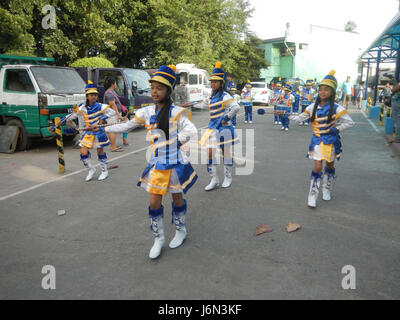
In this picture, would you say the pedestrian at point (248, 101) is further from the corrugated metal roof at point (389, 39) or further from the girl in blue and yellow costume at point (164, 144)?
the girl in blue and yellow costume at point (164, 144)

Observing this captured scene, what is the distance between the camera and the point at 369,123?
1571cm

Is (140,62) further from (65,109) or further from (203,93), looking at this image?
(65,109)

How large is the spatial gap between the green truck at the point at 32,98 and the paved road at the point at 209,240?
2362mm

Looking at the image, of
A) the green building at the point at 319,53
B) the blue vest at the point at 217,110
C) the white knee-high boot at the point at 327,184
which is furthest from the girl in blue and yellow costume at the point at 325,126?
the green building at the point at 319,53

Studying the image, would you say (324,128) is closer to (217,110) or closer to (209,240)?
(217,110)

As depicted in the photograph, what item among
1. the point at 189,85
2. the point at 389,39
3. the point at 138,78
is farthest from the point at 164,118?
the point at 389,39

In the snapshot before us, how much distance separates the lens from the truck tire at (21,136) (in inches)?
368

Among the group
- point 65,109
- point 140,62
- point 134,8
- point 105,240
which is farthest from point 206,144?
point 140,62

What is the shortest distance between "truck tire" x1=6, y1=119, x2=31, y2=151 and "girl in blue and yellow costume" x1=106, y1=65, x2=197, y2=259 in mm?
7076

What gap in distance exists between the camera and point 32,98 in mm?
8984

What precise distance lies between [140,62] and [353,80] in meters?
30.7

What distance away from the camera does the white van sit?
770 inches

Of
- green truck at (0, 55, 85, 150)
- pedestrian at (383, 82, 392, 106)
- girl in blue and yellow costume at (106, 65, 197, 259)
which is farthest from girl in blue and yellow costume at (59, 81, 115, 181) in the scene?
pedestrian at (383, 82, 392, 106)
